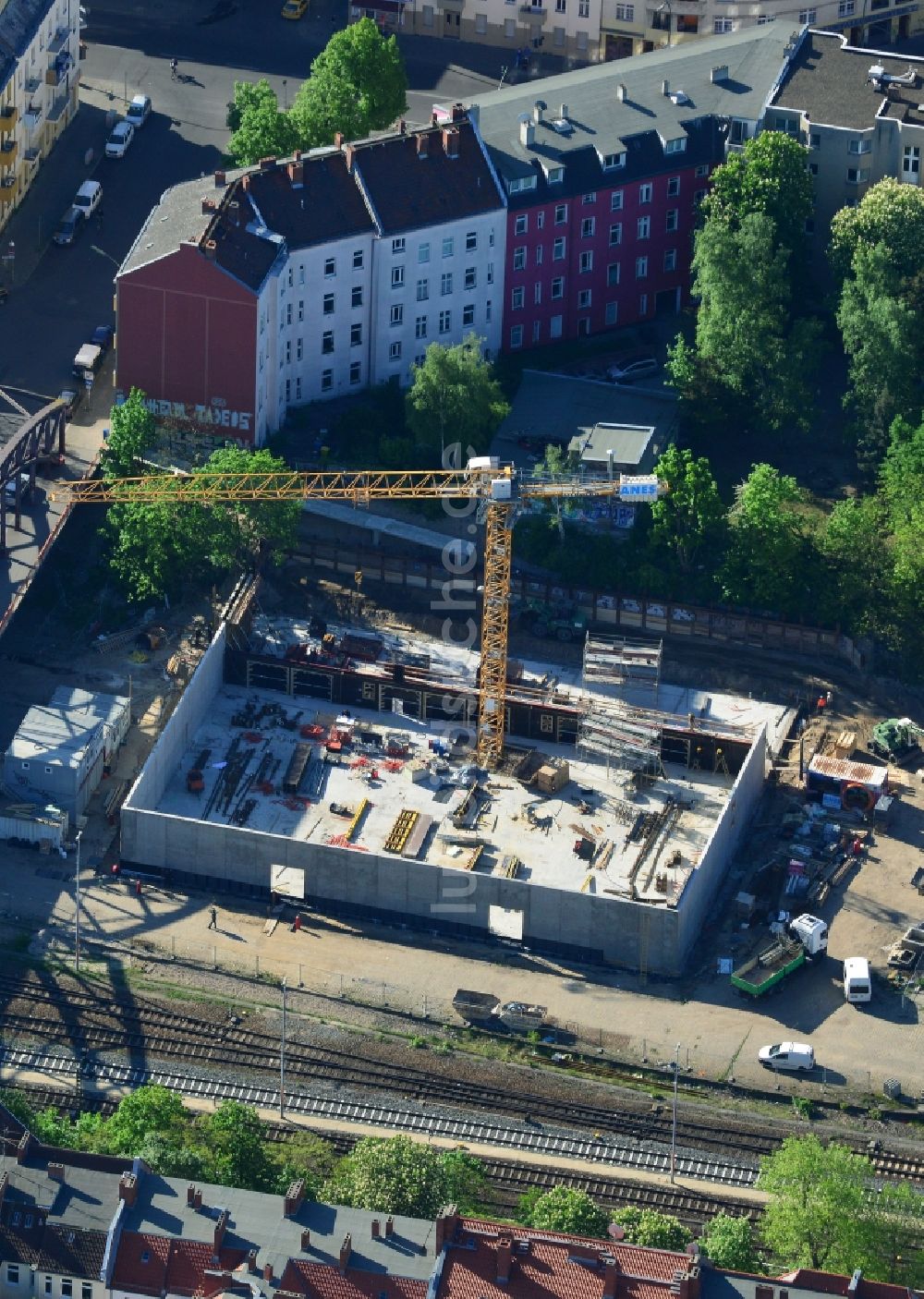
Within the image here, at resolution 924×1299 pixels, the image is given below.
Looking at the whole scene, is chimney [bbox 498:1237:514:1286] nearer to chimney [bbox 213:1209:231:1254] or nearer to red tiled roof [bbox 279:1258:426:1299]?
red tiled roof [bbox 279:1258:426:1299]

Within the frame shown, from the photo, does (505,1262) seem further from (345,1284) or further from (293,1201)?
(293,1201)

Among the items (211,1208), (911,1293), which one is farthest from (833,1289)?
(211,1208)

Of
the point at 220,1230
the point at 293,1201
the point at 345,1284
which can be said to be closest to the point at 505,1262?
the point at 345,1284

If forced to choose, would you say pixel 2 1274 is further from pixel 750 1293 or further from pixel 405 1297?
pixel 750 1293

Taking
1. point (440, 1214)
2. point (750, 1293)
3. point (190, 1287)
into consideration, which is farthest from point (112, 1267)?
point (750, 1293)

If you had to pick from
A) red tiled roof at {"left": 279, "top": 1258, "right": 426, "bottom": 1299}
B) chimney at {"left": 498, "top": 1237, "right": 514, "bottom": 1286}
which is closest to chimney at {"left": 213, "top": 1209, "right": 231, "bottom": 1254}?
Result: red tiled roof at {"left": 279, "top": 1258, "right": 426, "bottom": 1299}

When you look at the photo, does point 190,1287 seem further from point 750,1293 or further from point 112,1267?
point 750,1293
